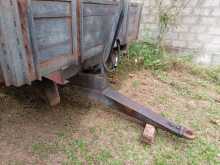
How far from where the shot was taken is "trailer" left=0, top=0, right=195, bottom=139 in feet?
3.75

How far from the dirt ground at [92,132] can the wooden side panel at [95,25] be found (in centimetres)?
81

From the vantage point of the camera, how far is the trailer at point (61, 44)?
1144 mm

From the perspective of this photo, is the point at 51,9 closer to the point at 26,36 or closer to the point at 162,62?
the point at 26,36

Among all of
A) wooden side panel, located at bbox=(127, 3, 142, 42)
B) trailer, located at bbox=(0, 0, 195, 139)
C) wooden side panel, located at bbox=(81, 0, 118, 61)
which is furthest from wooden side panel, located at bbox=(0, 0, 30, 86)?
wooden side panel, located at bbox=(127, 3, 142, 42)

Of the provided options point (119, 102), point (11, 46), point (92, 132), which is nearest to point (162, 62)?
point (119, 102)

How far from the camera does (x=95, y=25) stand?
200 centimetres

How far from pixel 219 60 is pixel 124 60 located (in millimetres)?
2038

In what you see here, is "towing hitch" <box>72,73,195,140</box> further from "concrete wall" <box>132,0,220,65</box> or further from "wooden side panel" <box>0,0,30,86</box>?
"concrete wall" <box>132,0,220,65</box>

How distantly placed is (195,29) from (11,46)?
4.41m

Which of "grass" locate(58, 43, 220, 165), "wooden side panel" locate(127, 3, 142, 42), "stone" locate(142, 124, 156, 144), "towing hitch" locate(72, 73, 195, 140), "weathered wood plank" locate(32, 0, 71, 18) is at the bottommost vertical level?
"grass" locate(58, 43, 220, 165)

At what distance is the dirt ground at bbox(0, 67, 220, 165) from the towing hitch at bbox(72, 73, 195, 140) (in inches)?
6.2

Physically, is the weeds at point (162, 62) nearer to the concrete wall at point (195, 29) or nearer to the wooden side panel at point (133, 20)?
the concrete wall at point (195, 29)

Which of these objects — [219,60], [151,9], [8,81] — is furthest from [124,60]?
[8,81]

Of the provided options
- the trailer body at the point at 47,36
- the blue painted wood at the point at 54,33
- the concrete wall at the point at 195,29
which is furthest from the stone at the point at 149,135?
the concrete wall at the point at 195,29
